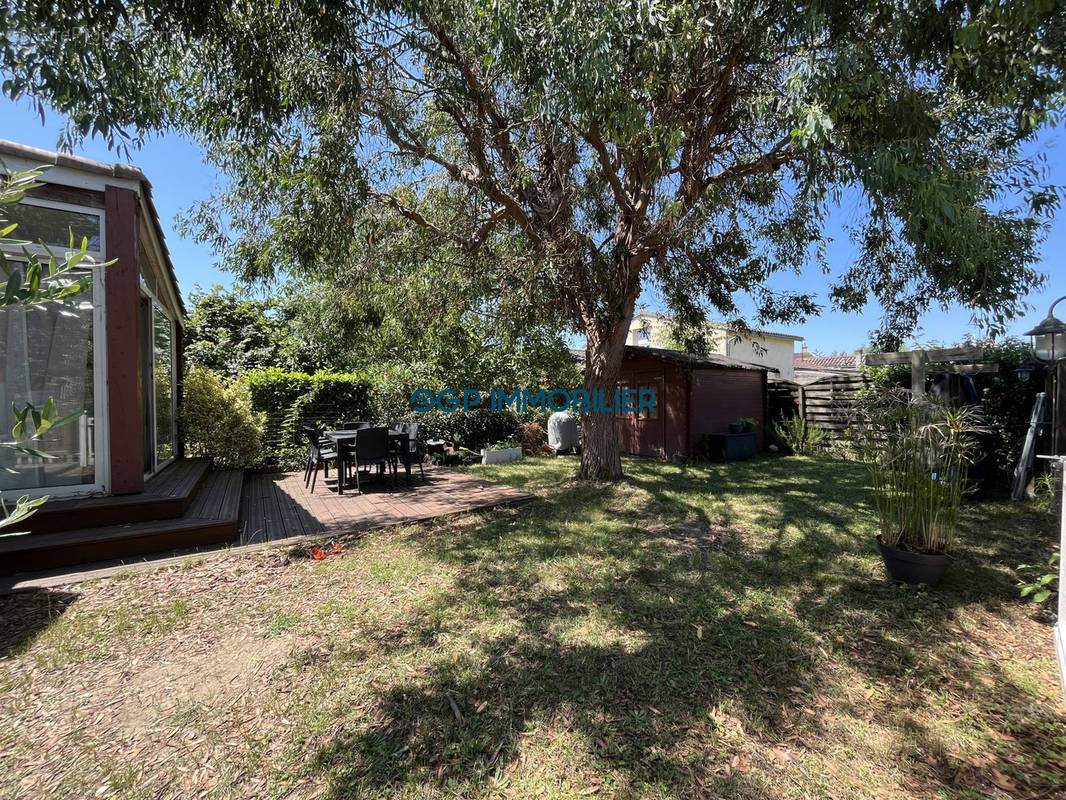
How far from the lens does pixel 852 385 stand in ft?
37.8

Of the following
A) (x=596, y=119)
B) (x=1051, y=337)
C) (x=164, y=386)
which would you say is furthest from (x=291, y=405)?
(x=1051, y=337)

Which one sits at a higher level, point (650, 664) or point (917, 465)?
point (917, 465)

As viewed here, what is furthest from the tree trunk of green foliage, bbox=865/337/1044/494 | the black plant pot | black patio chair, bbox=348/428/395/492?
the black plant pot

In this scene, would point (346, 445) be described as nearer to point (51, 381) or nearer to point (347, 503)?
point (347, 503)

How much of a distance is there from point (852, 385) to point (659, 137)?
30.9ft

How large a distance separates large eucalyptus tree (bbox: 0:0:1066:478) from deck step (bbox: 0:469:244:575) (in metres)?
3.15

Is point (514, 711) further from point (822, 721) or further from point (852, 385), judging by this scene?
point (852, 385)

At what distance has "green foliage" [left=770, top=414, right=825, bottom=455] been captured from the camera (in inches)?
479

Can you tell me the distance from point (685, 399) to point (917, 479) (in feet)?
25.7

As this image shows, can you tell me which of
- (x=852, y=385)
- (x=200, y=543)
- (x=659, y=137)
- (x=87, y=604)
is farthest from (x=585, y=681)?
(x=852, y=385)

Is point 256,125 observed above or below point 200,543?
above

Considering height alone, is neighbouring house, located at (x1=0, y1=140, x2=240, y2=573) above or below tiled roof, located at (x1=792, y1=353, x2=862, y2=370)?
below

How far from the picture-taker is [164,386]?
26.9 ft

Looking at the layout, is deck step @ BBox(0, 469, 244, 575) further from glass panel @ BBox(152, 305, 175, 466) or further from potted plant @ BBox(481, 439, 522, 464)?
potted plant @ BBox(481, 439, 522, 464)
